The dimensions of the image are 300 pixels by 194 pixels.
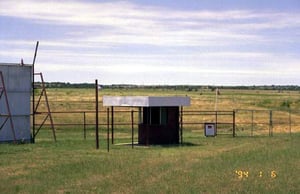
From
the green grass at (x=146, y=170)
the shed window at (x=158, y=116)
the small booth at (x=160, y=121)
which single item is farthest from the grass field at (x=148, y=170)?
the shed window at (x=158, y=116)

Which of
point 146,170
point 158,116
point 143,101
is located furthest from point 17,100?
point 146,170

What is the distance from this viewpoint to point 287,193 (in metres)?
15.4

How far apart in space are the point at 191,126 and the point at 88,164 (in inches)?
1328

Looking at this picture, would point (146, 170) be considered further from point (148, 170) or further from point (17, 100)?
point (17, 100)

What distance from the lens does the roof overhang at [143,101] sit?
33.2m

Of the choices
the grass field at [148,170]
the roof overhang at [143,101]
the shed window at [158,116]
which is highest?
the roof overhang at [143,101]

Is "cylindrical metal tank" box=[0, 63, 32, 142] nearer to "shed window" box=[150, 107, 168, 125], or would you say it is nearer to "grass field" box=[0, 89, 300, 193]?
"grass field" box=[0, 89, 300, 193]

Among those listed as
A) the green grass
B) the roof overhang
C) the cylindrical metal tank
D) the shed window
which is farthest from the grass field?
the cylindrical metal tank

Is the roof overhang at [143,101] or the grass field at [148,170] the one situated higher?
the roof overhang at [143,101]

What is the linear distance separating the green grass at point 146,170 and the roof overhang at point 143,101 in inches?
126

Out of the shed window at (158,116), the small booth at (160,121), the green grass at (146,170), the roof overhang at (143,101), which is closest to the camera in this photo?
the green grass at (146,170)

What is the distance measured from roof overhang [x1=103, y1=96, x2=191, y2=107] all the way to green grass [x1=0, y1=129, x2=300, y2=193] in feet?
10.5

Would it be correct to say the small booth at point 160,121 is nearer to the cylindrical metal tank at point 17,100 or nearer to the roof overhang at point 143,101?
the roof overhang at point 143,101

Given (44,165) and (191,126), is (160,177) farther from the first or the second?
(191,126)
